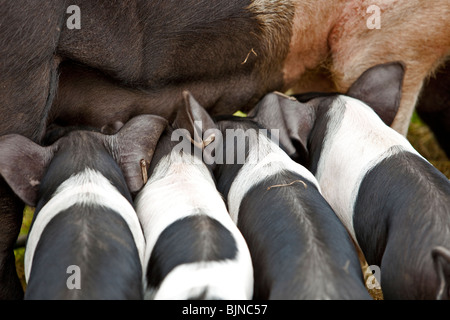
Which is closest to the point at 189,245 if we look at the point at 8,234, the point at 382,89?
the point at 8,234

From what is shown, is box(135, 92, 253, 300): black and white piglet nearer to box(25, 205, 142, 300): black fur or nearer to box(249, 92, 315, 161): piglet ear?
box(25, 205, 142, 300): black fur

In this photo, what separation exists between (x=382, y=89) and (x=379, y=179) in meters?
0.79

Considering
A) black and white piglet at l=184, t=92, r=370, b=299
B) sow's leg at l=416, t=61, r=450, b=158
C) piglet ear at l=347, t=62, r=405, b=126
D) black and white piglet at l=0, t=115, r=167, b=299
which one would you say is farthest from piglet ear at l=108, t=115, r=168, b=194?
sow's leg at l=416, t=61, r=450, b=158

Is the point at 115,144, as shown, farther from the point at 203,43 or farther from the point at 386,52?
the point at 386,52

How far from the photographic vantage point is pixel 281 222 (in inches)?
67.8

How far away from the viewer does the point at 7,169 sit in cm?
195

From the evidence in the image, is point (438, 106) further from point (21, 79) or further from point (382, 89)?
point (21, 79)

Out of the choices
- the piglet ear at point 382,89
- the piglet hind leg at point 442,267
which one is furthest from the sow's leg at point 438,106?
the piglet hind leg at point 442,267

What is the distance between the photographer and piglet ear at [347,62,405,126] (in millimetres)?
2678

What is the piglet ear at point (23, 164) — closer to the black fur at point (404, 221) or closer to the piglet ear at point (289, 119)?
the piglet ear at point (289, 119)

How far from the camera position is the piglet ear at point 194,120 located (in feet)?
7.12
